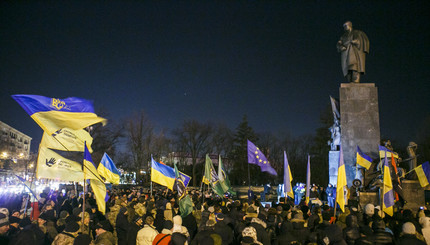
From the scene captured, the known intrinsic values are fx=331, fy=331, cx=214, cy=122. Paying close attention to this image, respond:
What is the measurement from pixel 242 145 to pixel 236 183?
6.74m

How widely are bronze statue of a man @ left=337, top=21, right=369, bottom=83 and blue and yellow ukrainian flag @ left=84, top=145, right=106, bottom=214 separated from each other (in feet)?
43.8

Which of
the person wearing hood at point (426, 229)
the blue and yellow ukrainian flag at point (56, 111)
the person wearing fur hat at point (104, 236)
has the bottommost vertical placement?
the person wearing fur hat at point (104, 236)

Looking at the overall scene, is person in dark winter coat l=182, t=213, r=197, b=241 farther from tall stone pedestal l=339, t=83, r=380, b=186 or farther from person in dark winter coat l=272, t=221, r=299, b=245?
tall stone pedestal l=339, t=83, r=380, b=186

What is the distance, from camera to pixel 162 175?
13133mm

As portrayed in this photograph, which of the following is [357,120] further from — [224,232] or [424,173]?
[224,232]

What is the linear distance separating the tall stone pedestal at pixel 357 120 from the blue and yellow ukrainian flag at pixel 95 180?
461 inches

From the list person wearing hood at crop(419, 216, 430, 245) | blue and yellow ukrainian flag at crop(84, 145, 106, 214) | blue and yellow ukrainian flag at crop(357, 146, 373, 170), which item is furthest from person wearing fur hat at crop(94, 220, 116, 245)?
blue and yellow ukrainian flag at crop(357, 146, 373, 170)

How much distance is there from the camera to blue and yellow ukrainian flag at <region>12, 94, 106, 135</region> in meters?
7.41

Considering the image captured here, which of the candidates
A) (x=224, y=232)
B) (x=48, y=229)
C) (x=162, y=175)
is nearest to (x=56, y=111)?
(x=48, y=229)

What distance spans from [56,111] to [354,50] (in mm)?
14110

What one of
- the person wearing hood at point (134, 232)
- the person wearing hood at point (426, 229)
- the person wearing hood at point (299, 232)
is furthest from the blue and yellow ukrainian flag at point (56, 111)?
the person wearing hood at point (426, 229)

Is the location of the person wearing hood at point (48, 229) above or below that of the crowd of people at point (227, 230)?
below

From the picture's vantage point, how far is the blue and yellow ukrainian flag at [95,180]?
786 cm

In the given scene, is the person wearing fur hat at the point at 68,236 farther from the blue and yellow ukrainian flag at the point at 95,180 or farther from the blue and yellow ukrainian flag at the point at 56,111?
Answer: the blue and yellow ukrainian flag at the point at 56,111
